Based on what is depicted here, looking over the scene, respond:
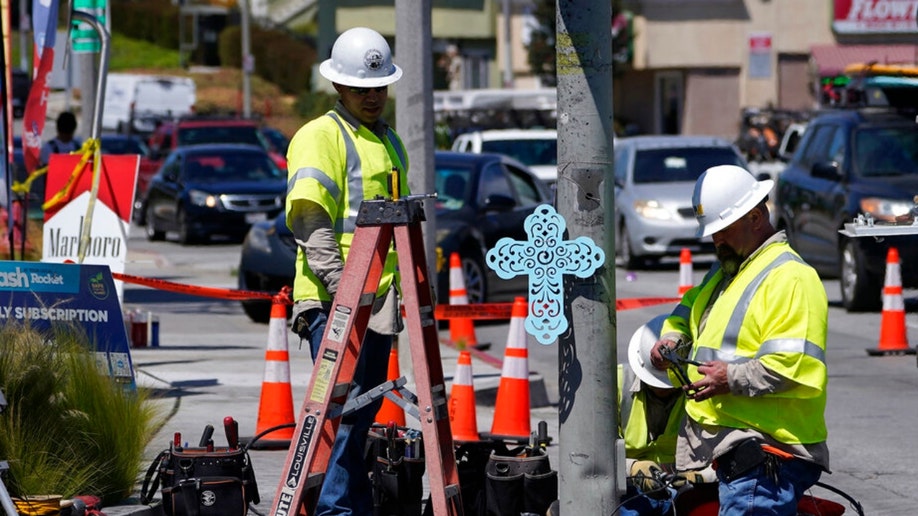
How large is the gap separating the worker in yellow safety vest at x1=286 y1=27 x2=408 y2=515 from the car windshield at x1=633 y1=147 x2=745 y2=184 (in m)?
15.3

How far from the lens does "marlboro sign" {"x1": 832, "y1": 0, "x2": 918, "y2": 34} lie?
2029 inches

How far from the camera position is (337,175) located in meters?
6.60

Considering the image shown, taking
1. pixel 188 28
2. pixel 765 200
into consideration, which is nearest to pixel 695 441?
pixel 765 200

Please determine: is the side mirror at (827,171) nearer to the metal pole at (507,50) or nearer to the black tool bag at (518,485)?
the black tool bag at (518,485)

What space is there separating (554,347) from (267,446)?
5628 mm

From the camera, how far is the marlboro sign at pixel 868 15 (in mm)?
51531

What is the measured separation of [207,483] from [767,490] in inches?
95.0

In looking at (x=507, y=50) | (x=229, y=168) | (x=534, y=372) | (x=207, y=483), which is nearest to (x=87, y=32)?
(x=534, y=372)

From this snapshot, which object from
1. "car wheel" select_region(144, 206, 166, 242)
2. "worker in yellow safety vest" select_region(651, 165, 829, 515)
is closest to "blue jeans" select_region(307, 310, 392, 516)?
"worker in yellow safety vest" select_region(651, 165, 829, 515)

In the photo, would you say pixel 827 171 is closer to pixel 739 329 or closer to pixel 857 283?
pixel 857 283

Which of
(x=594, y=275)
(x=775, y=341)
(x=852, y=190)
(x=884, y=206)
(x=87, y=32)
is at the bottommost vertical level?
(x=884, y=206)

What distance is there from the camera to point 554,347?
1452 centimetres

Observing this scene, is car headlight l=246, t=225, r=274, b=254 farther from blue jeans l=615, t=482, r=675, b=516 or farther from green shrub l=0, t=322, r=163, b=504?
blue jeans l=615, t=482, r=675, b=516

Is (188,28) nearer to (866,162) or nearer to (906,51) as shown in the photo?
(906,51)
